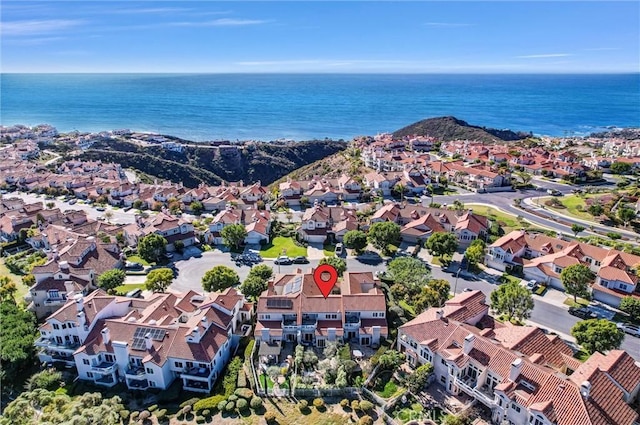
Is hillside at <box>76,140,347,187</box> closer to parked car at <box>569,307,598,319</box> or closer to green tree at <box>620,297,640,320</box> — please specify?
parked car at <box>569,307,598,319</box>

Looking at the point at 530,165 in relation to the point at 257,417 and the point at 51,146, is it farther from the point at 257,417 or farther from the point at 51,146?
the point at 51,146

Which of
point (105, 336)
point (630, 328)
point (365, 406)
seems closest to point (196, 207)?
point (105, 336)

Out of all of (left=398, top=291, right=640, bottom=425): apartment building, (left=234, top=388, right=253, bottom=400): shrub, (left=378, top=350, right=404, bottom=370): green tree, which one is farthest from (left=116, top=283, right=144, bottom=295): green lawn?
(left=398, top=291, right=640, bottom=425): apartment building

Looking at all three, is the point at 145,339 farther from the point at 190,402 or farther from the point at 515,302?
the point at 515,302

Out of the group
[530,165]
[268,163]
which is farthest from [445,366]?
[268,163]

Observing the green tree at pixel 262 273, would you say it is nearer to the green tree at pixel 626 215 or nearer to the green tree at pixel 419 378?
the green tree at pixel 419 378

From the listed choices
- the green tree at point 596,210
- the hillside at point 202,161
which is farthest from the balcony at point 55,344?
the hillside at point 202,161

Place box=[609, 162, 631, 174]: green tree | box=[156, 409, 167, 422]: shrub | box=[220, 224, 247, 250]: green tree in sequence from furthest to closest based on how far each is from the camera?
box=[609, 162, 631, 174]: green tree
box=[220, 224, 247, 250]: green tree
box=[156, 409, 167, 422]: shrub
